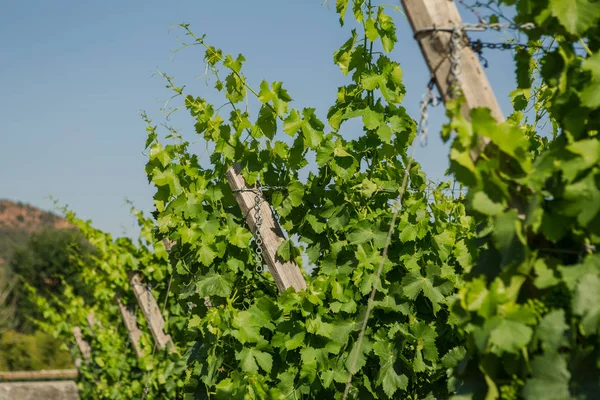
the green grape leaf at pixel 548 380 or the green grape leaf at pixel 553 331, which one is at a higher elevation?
the green grape leaf at pixel 553 331

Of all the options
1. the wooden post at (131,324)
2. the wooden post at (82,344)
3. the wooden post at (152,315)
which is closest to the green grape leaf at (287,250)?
the wooden post at (152,315)

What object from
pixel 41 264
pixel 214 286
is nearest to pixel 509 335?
pixel 214 286

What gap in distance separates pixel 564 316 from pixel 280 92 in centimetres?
195

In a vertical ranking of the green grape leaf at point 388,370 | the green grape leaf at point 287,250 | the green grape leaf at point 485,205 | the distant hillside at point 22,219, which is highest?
the distant hillside at point 22,219

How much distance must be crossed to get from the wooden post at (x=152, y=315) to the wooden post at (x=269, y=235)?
9.64 feet

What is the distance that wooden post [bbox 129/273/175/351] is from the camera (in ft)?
20.7

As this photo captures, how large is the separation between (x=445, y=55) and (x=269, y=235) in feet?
5.62

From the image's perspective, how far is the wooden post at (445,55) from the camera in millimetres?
1995

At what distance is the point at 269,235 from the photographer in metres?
3.57

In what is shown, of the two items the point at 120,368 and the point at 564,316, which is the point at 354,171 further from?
the point at 120,368

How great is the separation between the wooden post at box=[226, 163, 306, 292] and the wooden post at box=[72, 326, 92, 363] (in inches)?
208

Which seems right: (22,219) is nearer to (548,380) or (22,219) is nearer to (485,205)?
(485,205)

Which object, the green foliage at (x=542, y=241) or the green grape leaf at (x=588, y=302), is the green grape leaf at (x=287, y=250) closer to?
the green foliage at (x=542, y=241)

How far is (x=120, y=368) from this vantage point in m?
7.26
